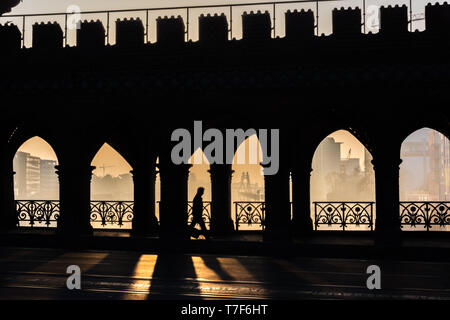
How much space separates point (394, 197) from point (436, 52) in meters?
4.15

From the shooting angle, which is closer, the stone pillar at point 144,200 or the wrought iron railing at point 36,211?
the stone pillar at point 144,200

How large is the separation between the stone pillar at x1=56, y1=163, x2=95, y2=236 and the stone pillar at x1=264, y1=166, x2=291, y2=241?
573cm

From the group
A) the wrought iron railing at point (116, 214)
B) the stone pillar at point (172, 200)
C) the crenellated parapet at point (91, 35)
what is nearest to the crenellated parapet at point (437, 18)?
the stone pillar at point (172, 200)

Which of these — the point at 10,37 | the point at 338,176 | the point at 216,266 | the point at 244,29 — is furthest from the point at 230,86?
the point at 338,176

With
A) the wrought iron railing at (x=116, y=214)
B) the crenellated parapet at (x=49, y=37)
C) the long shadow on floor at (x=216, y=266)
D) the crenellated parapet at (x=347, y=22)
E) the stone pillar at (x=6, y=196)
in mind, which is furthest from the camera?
the wrought iron railing at (x=116, y=214)

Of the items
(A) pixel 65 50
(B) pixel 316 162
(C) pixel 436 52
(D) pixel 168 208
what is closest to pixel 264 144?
(D) pixel 168 208

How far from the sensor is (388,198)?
13.0m

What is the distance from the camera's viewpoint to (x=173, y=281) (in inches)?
361

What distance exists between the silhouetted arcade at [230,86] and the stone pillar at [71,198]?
0.10 feet

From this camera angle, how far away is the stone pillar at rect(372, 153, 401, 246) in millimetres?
12969

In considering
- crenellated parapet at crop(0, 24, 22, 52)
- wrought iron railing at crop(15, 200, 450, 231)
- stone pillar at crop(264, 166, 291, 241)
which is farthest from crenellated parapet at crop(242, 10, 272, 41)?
crenellated parapet at crop(0, 24, 22, 52)

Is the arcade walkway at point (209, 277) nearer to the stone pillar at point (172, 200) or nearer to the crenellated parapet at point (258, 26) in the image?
the stone pillar at point (172, 200)

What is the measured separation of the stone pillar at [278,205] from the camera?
44.0ft
